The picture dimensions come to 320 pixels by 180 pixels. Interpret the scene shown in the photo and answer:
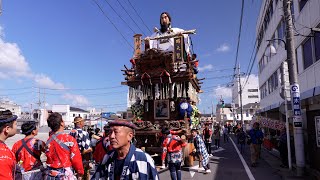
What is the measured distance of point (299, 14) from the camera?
1305 centimetres

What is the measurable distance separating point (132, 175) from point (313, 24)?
11.8 metres

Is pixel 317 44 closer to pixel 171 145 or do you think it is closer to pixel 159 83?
pixel 159 83

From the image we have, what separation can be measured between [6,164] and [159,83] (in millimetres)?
9522

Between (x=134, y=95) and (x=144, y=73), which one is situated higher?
(x=144, y=73)

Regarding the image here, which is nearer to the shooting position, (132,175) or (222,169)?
(132,175)

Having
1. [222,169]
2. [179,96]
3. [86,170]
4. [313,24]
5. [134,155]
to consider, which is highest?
[313,24]

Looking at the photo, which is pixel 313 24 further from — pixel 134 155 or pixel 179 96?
pixel 134 155

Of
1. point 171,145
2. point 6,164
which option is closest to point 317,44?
point 171,145

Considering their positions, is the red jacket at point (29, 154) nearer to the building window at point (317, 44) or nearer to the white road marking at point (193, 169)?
the white road marking at point (193, 169)

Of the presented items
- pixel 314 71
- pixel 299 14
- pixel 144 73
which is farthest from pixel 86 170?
pixel 299 14

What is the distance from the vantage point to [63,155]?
4402 millimetres

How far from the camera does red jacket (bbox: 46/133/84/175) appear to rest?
4387mm

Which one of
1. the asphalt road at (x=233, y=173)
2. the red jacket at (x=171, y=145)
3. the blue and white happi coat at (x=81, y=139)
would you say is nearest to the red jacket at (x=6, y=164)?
the blue and white happi coat at (x=81, y=139)

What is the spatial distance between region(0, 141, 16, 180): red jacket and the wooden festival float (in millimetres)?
7969
